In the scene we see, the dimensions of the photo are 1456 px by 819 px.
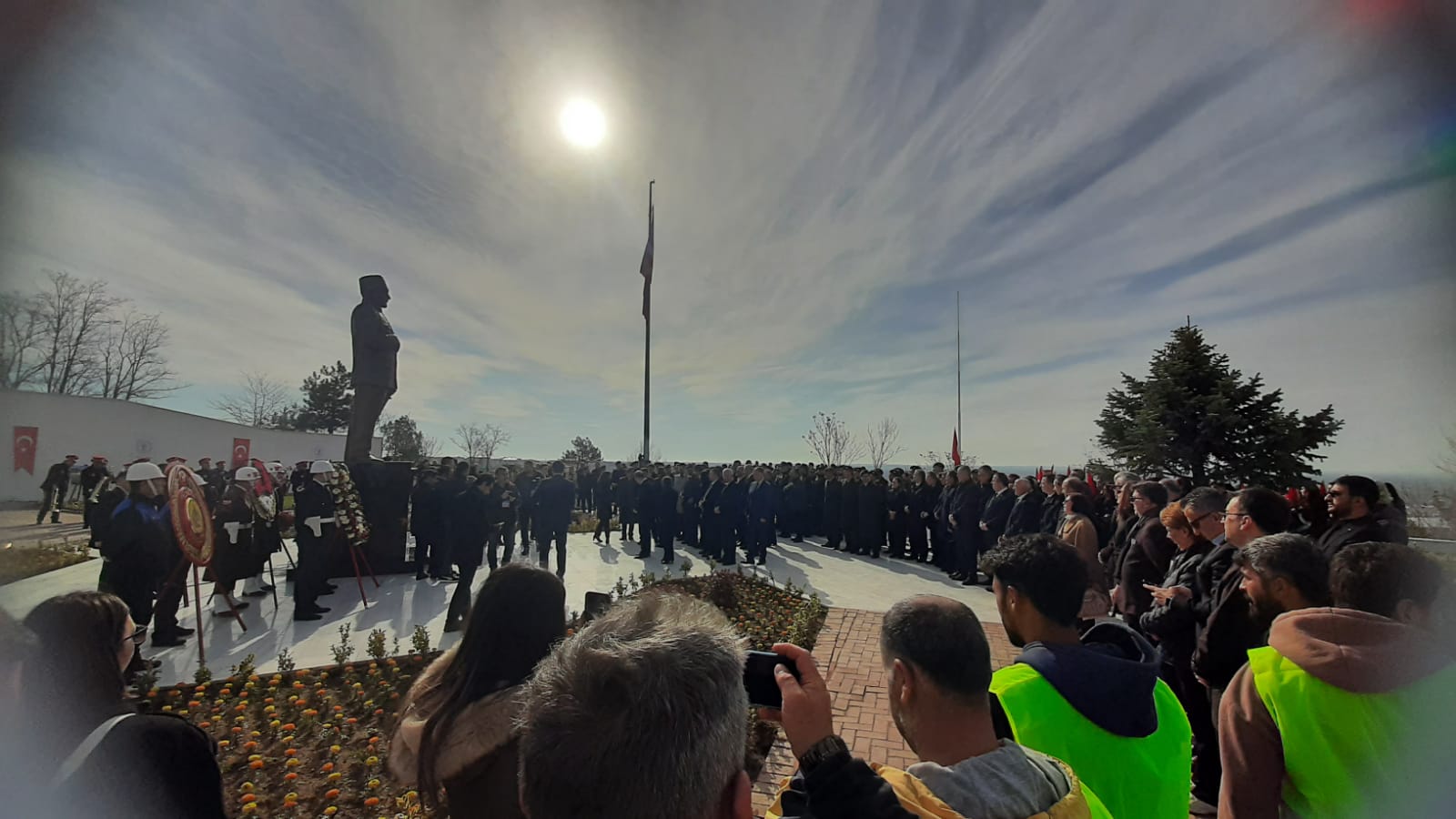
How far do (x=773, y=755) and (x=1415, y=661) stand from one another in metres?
3.43

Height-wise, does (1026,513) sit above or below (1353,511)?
below

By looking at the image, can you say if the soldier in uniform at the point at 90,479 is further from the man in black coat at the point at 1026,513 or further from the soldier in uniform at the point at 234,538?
the man in black coat at the point at 1026,513

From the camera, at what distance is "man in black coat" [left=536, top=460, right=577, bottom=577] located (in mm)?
9648

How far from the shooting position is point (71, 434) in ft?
55.7

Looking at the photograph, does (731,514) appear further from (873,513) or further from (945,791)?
(945,791)

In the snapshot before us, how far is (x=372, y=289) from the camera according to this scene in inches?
367

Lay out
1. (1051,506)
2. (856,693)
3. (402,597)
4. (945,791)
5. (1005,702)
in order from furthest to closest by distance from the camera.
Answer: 1. (1051,506)
2. (402,597)
3. (856,693)
4. (1005,702)
5. (945,791)

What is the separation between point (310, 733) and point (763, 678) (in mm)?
4440

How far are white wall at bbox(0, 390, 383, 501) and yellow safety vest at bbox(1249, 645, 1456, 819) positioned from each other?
19465 millimetres

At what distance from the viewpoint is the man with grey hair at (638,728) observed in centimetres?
86

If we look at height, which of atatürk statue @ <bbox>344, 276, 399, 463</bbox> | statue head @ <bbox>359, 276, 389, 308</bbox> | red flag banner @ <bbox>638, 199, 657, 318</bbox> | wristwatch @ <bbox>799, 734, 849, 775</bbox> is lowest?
wristwatch @ <bbox>799, 734, 849, 775</bbox>

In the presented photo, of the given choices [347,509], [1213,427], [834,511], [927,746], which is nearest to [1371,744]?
[927,746]

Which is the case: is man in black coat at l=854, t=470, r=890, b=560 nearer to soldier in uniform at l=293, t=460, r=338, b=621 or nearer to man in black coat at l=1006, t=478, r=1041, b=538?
man in black coat at l=1006, t=478, r=1041, b=538

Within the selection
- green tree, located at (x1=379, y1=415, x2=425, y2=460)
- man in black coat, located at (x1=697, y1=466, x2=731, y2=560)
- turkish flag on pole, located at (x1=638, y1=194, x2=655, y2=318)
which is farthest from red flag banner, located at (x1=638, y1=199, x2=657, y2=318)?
green tree, located at (x1=379, y1=415, x2=425, y2=460)
